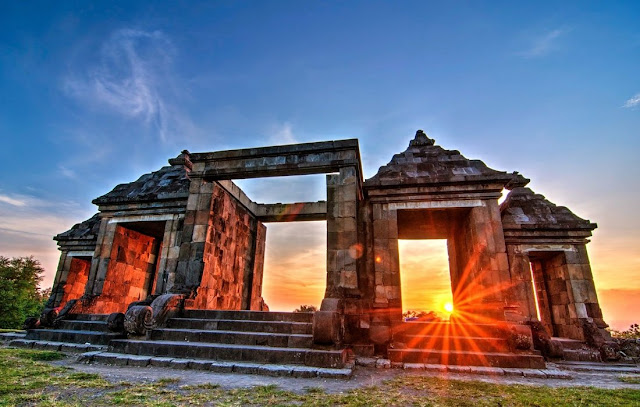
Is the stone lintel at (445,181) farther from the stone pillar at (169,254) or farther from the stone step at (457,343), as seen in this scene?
the stone pillar at (169,254)

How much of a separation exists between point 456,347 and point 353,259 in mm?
3248

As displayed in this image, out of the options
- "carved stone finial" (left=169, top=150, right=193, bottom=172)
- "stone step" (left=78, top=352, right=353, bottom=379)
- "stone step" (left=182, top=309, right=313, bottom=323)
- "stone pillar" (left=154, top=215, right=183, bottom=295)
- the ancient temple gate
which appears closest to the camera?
"stone step" (left=78, top=352, right=353, bottom=379)

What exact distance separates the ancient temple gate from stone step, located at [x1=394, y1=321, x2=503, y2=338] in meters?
0.03

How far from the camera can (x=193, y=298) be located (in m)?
9.66

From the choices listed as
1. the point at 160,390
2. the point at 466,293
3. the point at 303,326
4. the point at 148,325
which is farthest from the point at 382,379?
the point at 466,293

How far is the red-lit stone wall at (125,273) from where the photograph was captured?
13.1 meters

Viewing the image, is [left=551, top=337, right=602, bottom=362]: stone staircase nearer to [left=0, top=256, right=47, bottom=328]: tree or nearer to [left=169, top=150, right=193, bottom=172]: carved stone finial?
[left=169, top=150, right=193, bottom=172]: carved stone finial

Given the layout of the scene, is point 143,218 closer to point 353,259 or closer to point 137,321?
point 137,321

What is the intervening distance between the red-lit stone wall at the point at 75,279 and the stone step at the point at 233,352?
13340mm

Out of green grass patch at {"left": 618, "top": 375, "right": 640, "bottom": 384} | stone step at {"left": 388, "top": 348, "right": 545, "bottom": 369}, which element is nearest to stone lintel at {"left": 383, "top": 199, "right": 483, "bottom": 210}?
stone step at {"left": 388, "top": 348, "right": 545, "bottom": 369}

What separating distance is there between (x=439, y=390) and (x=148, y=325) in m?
6.46

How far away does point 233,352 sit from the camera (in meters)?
6.31

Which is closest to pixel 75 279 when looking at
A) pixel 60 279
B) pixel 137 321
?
pixel 60 279

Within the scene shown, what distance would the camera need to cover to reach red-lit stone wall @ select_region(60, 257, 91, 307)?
664 inches
